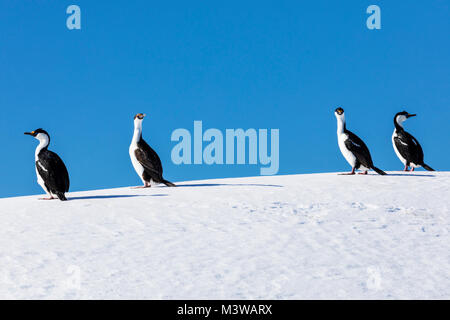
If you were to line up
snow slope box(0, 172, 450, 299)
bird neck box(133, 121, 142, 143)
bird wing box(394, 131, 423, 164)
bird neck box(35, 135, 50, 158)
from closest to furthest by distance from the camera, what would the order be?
snow slope box(0, 172, 450, 299), bird neck box(35, 135, 50, 158), bird neck box(133, 121, 142, 143), bird wing box(394, 131, 423, 164)

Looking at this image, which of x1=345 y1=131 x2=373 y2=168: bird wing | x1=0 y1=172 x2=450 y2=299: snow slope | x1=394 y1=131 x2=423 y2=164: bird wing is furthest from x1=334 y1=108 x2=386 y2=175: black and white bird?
x1=394 y1=131 x2=423 y2=164: bird wing

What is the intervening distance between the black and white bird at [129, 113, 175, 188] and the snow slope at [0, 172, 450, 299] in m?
0.84

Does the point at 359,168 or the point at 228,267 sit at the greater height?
the point at 359,168

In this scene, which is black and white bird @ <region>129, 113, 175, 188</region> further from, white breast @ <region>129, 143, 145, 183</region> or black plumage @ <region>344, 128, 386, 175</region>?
black plumage @ <region>344, 128, 386, 175</region>

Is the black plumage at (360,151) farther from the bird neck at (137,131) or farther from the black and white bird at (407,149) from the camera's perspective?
the bird neck at (137,131)

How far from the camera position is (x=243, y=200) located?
10977 mm

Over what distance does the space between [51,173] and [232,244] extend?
477cm

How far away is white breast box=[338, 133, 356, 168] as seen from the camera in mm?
14148

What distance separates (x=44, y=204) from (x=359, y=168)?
299 inches

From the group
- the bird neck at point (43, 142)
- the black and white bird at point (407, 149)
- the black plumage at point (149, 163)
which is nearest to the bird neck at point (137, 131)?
the black plumage at point (149, 163)

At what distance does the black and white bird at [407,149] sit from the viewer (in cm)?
1584

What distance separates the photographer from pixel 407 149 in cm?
1582
